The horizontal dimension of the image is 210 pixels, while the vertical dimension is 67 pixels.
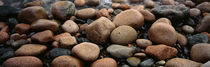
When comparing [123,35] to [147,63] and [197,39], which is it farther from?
[197,39]

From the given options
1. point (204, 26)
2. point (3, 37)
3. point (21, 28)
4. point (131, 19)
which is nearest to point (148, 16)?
point (131, 19)

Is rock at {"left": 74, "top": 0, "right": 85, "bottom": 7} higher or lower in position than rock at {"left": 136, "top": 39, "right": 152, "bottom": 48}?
higher

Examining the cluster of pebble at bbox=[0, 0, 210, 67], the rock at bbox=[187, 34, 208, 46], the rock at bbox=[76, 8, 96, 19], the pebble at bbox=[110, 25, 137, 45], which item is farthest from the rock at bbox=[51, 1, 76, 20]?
the rock at bbox=[187, 34, 208, 46]

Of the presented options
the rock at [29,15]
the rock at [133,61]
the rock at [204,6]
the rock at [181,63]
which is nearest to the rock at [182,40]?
the rock at [181,63]

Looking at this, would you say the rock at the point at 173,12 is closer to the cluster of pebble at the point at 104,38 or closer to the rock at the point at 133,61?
the cluster of pebble at the point at 104,38

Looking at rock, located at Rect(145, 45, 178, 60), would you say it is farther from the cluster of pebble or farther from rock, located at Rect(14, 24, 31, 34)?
rock, located at Rect(14, 24, 31, 34)

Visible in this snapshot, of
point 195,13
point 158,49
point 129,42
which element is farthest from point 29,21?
point 195,13
